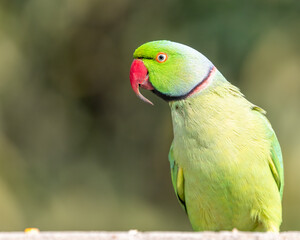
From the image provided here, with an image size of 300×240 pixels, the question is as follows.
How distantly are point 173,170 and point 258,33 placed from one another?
4.80m

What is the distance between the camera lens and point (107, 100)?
393 inches

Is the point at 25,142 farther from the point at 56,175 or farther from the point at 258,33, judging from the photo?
the point at 258,33

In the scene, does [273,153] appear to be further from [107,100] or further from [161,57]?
[107,100]

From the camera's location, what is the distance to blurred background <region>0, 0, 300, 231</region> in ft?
27.6

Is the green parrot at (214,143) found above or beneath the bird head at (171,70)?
beneath

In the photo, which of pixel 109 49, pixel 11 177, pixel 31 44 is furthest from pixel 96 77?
pixel 11 177

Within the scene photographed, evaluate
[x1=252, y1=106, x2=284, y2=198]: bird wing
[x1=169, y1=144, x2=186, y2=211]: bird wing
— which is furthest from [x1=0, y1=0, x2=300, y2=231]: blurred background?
[x1=169, y1=144, x2=186, y2=211]: bird wing

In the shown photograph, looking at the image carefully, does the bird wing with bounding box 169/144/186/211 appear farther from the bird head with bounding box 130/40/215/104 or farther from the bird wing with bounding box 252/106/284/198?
the bird wing with bounding box 252/106/284/198

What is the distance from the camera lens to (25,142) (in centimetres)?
950

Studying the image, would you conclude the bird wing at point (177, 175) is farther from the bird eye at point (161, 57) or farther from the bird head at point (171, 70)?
the bird eye at point (161, 57)

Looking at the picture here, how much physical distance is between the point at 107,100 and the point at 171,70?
6.20m

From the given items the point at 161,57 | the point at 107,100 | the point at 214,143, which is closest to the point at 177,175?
the point at 214,143

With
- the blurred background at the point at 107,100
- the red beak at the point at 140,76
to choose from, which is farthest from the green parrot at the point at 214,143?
the blurred background at the point at 107,100

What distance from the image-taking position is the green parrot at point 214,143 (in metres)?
3.71
